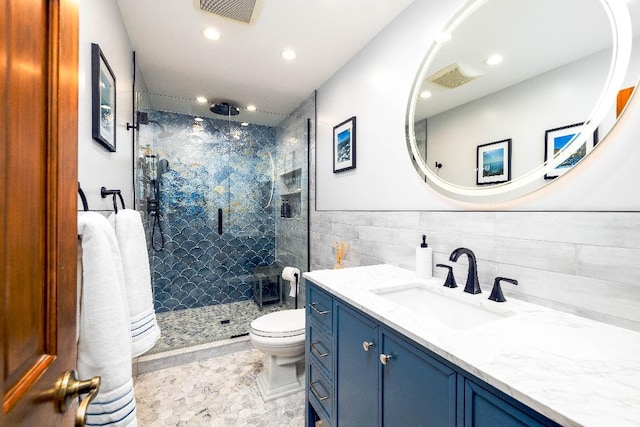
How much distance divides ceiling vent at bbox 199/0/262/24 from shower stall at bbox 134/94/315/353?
1223mm

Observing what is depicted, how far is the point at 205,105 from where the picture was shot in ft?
10.5

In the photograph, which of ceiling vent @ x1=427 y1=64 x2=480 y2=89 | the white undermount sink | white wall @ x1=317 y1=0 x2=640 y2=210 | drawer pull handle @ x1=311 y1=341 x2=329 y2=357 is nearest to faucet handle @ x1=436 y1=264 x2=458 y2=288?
the white undermount sink

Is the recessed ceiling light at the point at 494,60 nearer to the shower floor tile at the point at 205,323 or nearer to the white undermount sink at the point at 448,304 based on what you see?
the white undermount sink at the point at 448,304

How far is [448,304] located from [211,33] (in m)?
2.25

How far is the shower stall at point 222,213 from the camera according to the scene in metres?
3.10

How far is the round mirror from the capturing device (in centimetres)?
97

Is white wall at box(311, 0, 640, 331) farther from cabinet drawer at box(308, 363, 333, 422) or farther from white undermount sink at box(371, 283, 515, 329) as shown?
cabinet drawer at box(308, 363, 333, 422)

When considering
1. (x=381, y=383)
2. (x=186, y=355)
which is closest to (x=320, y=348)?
(x=381, y=383)

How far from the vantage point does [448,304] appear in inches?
51.3

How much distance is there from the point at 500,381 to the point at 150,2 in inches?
95.1

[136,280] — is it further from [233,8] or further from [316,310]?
[233,8]

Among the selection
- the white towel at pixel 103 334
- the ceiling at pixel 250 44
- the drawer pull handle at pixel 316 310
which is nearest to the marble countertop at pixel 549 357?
the drawer pull handle at pixel 316 310

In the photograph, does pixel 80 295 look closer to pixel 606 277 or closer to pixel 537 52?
pixel 606 277

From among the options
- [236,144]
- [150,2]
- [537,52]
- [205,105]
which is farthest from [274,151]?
[537,52]
